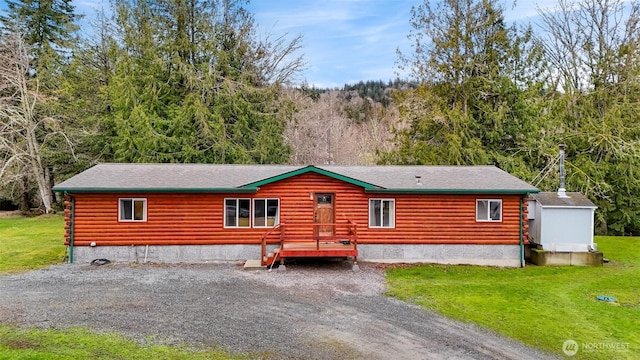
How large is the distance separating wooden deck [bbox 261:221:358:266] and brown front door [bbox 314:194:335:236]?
31 centimetres

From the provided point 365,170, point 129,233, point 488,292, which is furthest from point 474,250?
point 129,233

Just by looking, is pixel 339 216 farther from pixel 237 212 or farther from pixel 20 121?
pixel 20 121

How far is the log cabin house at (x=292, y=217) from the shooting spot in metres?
13.3

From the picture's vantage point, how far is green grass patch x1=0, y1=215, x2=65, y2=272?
13188 millimetres

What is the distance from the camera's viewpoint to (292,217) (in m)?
14.0

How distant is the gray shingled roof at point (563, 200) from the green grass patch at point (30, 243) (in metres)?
17.1

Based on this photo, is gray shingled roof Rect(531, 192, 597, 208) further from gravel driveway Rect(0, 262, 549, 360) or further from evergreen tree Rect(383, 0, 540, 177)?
evergreen tree Rect(383, 0, 540, 177)

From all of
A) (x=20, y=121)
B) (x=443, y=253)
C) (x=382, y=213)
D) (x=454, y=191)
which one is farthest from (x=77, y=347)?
(x=20, y=121)

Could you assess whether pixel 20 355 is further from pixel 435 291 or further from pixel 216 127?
pixel 216 127

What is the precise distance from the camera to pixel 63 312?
8391mm

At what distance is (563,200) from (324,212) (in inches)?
346

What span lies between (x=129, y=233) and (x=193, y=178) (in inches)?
111

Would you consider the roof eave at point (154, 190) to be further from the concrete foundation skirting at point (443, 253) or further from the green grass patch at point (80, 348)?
the green grass patch at point (80, 348)

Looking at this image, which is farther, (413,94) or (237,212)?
(413,94)
